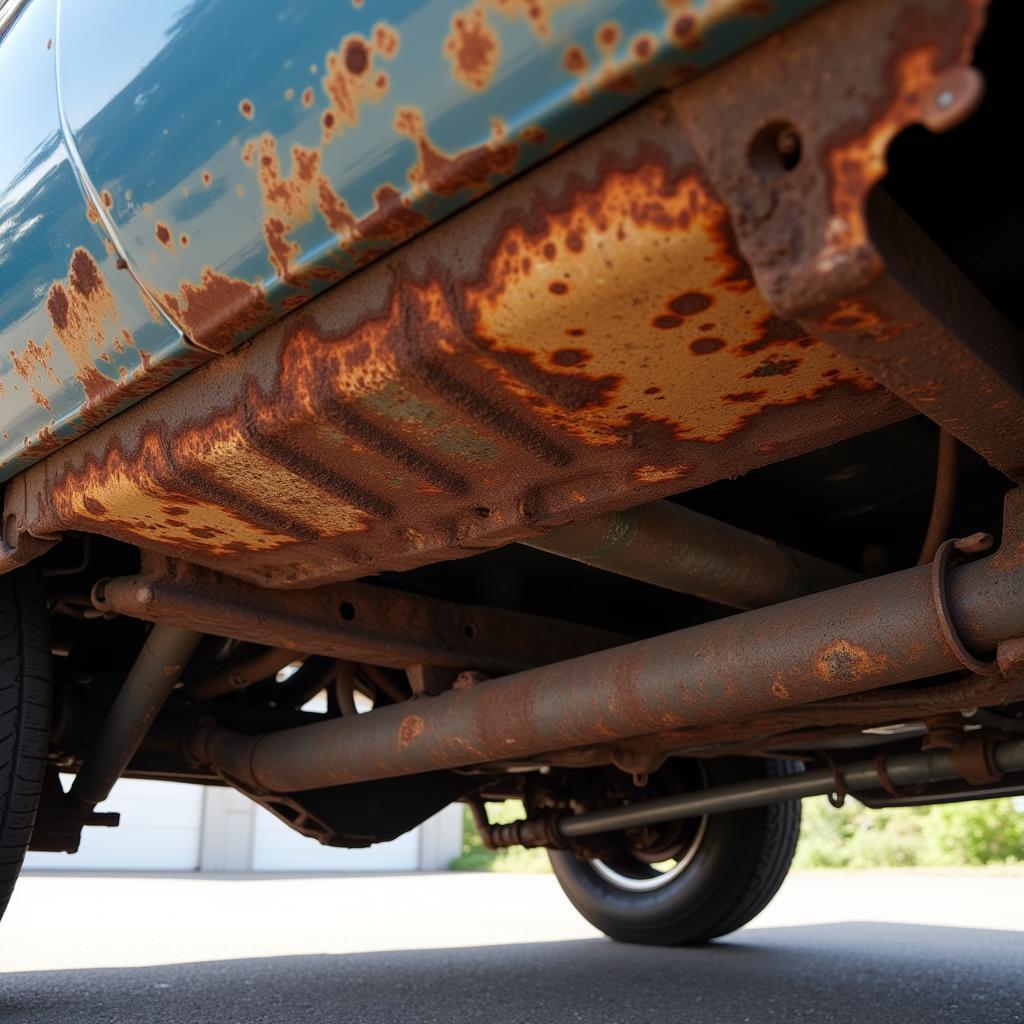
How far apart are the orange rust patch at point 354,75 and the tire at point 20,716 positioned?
56.5 inches

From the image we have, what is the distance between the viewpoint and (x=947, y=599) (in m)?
1.33

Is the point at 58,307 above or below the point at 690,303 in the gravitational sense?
above

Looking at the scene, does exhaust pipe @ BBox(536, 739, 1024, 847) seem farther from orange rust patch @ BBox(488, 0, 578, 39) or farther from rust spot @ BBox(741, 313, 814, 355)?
orange rust patch @ BBox(488, 0, 578, 39)

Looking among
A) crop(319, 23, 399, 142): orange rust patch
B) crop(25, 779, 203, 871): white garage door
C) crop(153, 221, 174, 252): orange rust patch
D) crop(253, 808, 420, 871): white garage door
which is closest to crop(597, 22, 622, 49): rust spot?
crop(319, 23, 399, 142): orange rust patch

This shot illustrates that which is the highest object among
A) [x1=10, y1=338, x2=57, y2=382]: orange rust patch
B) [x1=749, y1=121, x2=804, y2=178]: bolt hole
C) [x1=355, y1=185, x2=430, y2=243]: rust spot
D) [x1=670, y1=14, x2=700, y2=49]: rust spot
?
[x1=10, y1=338, x2=57, y2=382]: orange rust patch

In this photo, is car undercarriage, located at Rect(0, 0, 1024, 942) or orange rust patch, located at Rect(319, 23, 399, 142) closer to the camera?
car undercarriage, located at Rect(0, 0, 1024, 942)

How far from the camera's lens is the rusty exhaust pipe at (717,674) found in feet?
4.36

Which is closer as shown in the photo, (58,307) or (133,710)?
(58,307)

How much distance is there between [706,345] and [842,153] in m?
0.31

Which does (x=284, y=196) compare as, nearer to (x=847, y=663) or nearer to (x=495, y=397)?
(x=495, y=397)

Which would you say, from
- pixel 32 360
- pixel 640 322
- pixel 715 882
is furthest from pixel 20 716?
pixel 715 882

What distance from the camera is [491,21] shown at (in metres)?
0.84

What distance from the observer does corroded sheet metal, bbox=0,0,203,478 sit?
1285 millimetres

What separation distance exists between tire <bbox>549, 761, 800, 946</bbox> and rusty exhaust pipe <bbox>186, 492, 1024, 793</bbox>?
1.51m
